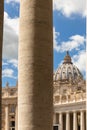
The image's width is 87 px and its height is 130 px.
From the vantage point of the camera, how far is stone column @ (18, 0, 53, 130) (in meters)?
33.2

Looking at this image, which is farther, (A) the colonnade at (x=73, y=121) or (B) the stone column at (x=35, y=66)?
(A) the colonnade at (x=73, y=121)

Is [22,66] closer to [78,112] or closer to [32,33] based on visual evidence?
[32,33]

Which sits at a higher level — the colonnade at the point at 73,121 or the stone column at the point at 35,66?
the stone column at the point at 35,66

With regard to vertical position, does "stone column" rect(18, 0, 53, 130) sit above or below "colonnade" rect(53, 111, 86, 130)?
above

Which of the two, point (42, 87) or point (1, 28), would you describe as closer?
point (1, 28)

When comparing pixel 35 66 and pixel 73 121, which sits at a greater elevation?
pixel 35 66

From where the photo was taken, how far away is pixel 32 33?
112 ft

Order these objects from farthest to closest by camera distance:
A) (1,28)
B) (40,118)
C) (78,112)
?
(78,112), (40,118), (1,28)

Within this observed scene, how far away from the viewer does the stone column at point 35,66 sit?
109ft

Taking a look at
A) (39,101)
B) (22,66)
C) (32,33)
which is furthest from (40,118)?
(32,33)

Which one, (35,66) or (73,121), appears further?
(73,121)

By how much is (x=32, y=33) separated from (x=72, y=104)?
158337mm

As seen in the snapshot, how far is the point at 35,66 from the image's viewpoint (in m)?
33.9

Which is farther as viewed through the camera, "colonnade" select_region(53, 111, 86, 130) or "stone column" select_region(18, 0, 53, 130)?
"colonnade" select_region(53, 111, 86, 130)
